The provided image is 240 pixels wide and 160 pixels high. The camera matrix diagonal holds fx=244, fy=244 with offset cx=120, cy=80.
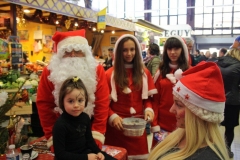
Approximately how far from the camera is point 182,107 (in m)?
A: 1.34

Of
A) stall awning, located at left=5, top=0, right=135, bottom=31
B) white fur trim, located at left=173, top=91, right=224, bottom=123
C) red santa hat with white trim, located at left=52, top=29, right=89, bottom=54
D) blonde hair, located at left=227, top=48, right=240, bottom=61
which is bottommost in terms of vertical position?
white fur trim, located at left=173, top=91, right=224, bottom=123

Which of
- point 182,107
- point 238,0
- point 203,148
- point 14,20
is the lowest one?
point 203,148

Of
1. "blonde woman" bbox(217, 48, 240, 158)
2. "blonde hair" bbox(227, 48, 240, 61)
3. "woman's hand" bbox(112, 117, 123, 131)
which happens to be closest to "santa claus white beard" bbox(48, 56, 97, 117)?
"woman's hand" bbox(112, 117, 123, 131)

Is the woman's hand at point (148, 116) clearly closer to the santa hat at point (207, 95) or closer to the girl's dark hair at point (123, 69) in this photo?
the girl's dark hair at point (123, 69)

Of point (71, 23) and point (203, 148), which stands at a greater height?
point (71, 23)

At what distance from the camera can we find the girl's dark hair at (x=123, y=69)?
2.39m

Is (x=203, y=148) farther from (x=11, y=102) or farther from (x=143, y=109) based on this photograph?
(x=143, y=109)

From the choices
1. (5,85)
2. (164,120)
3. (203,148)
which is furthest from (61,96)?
(5,85)

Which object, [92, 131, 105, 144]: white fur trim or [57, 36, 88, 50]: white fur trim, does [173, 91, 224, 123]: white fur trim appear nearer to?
[92, 131, 105, 144]: white fur trim

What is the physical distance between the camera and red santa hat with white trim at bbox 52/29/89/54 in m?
2.03

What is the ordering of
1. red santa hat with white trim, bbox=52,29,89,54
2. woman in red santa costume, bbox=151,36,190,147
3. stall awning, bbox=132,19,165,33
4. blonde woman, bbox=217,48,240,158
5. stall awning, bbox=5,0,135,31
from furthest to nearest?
stall awning, bbox=132,19,165,33 < stall awning, bbox=5,0,135,31 < blonde woman, bbox=217,48,240,158 < woman in red santa costume, bbox=151,36,190,147 < red santa hat with white trim, bbox=52,29,89,54

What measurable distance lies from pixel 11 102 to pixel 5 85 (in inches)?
72.2

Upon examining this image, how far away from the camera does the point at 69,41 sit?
6.72 feet

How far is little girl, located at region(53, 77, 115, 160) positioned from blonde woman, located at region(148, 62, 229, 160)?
0.50 metres
